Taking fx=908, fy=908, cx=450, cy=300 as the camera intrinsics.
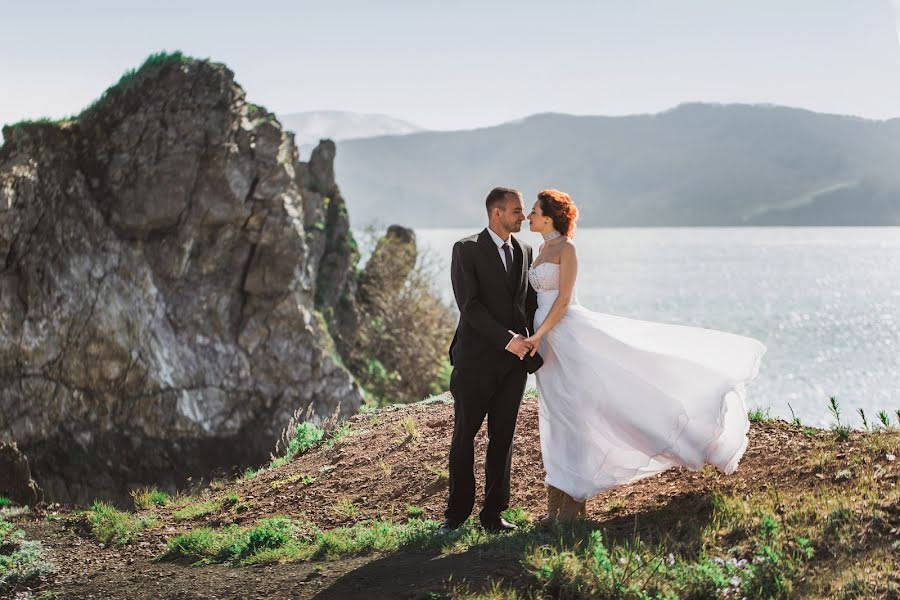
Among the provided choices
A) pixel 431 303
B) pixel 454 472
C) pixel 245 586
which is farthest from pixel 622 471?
pixel 431 303

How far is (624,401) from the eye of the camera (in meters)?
6.99

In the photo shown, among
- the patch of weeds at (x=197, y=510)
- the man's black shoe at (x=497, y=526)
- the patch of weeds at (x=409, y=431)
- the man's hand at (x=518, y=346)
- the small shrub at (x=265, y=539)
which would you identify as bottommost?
the patch of weeds at (x=197, y=510)

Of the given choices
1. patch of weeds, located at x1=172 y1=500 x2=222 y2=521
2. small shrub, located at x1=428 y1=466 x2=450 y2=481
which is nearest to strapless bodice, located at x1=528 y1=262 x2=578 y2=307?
small shrub, located at x1=428 y1=466 x2=450 y2=481

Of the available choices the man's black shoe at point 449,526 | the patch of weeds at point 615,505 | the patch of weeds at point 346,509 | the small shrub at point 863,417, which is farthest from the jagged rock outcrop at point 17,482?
the small shrub at point 863,417

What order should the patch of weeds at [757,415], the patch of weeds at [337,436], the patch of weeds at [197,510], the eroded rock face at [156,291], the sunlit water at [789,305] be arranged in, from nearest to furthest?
the patch of weeds at [757,415], the patch of weeds at [197,510], the patch of weeds at [337,436], the eroded rock face at [156,291], the sunlit water at [789,305]

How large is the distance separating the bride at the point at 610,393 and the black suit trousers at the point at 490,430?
0.32 metres

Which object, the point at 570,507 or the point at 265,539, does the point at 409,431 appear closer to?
the point at 265,539

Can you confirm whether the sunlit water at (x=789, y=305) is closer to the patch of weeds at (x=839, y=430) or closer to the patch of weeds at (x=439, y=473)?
the patch of weeds at (x=839, y=430)

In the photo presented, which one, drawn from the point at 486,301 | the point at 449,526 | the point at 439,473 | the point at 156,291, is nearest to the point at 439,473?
the point at 439,473

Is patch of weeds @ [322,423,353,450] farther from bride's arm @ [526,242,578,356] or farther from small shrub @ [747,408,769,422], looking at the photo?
bride's arm @ [526,242,578,356]

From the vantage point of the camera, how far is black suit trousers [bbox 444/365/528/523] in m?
6.95

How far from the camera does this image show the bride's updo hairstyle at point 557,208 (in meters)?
6.91

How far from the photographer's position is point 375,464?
9.98 meters

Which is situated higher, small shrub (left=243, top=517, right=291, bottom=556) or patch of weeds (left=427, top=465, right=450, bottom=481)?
patch of weeds (left=427, top=465, right=450, bottom=481)
